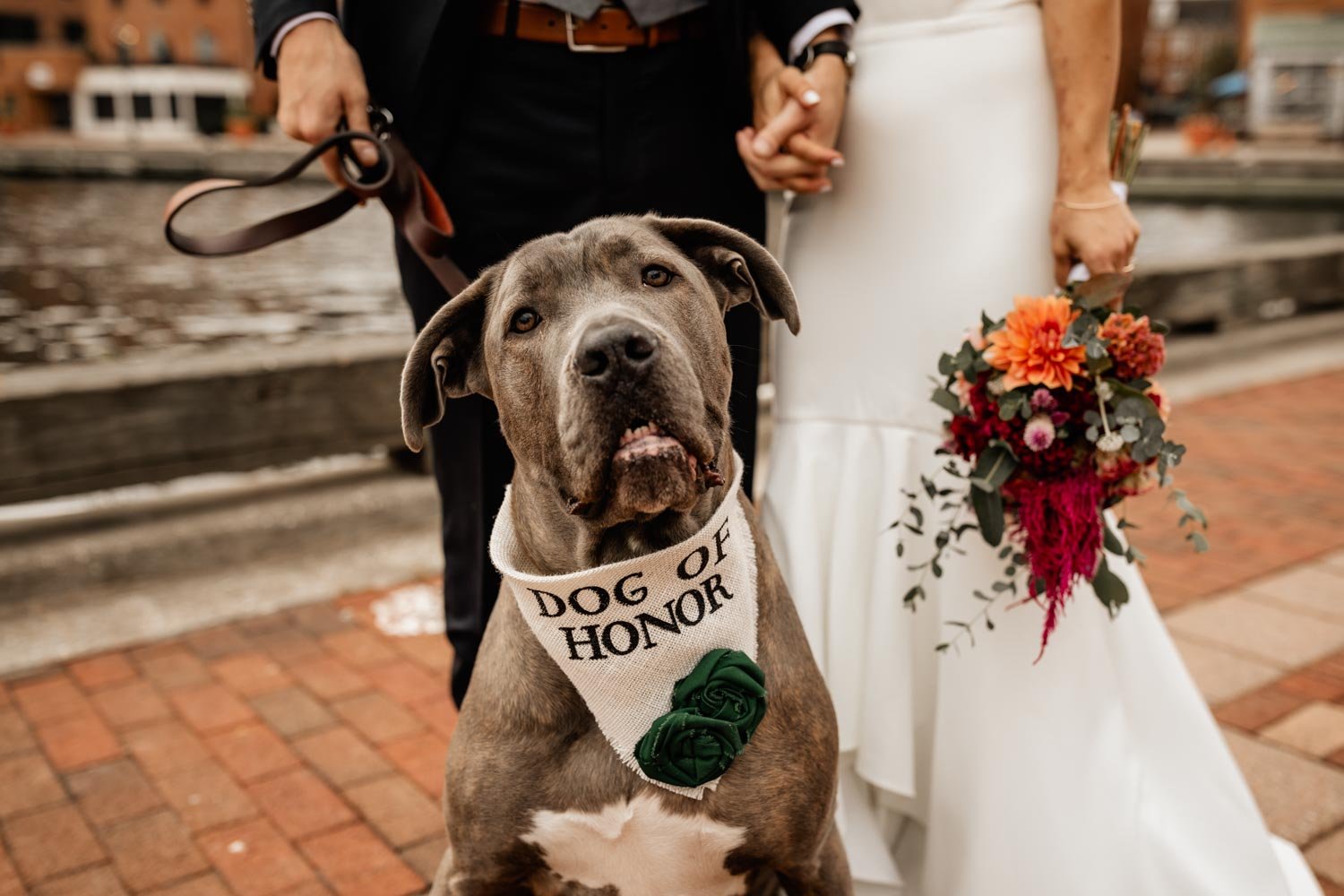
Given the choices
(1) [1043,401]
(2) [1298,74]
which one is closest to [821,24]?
(1) [1043,401]

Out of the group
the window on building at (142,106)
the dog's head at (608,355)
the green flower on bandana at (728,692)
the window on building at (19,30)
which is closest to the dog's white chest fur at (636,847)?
the green flower on bandana at (728,692)

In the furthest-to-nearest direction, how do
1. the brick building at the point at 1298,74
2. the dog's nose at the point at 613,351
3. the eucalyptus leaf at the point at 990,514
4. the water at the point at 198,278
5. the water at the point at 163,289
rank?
the brick building at the point at 1298,74, the water at the point at 198,278, the water at the point at 163,289, the eucalyptus leaf at the point at 990,514, the dog's nose at the point at 613,351

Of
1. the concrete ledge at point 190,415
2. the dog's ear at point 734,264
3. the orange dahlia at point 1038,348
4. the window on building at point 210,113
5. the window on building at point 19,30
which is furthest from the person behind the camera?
the window on building at point 19,30

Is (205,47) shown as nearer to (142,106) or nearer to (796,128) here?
(142,106)

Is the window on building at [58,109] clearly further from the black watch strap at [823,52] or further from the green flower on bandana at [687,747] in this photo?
the green flower on bandana at [687,747]

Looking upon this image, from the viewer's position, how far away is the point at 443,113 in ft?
7.95

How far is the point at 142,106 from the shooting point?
201 feet

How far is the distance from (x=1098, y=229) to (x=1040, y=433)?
1.46ft

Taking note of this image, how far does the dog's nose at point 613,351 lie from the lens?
68.3 inches

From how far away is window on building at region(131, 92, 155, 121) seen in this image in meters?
61.2

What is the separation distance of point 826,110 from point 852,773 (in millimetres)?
1463

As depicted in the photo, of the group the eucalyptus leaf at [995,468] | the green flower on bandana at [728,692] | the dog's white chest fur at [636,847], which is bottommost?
the dog's white chest fur at [636,847]

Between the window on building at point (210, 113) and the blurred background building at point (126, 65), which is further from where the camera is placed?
the blurred background building at point (126, 65)

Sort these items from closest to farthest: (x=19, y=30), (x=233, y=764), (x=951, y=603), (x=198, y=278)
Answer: (x=951, y=603), (x=233, y=764), (x=198, y=278), (x=19, y=30)
